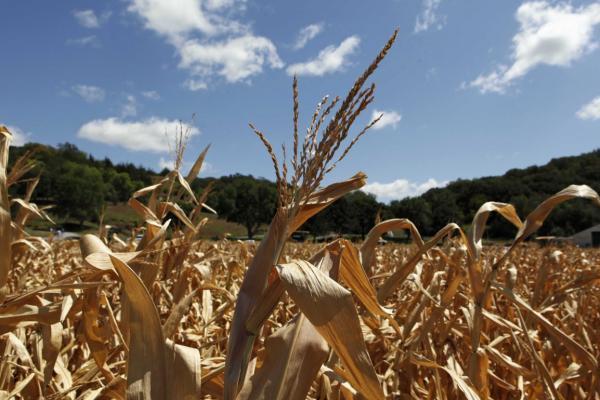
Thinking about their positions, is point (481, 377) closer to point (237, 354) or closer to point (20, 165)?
point (237, 354)

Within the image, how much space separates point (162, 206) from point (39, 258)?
344 centimetres

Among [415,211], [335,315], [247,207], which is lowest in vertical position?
[415,211]

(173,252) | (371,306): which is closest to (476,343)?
(371,306)

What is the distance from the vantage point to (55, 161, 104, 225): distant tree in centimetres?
7181

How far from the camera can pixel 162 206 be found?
1.86m

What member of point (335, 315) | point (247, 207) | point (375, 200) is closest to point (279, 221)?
point (335, 315)

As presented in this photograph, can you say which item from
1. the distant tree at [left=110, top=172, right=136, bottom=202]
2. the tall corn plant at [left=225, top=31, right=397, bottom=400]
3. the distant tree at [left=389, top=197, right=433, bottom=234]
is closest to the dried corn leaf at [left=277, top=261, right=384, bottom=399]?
the tall corn plant at [left=225, top=31, right=397, bottom=400]

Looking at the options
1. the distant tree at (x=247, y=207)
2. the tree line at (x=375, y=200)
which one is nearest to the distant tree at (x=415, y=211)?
the tree line at (x=375, y=200)

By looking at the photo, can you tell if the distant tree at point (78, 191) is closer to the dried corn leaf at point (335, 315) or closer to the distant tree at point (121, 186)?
the distant tree at point (121, 186)

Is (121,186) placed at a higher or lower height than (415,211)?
higher

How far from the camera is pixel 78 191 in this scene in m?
77.5

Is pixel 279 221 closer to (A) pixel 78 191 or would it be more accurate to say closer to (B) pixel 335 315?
(B) pixel 335 315

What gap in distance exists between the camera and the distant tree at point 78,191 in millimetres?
71812

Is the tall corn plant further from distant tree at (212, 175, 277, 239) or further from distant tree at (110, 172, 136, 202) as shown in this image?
distant tree at (110, 172, 136, 202)
